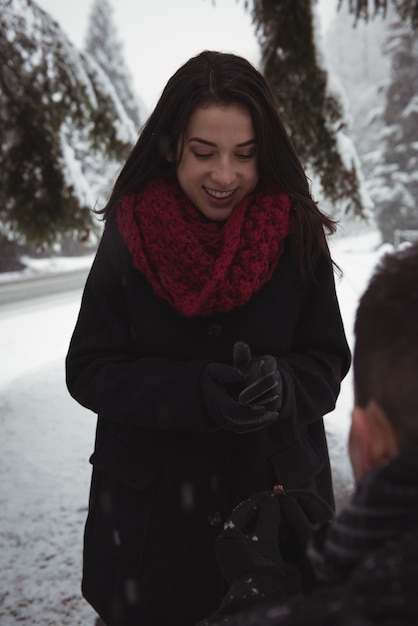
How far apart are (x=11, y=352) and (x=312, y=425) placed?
8158 millimetres

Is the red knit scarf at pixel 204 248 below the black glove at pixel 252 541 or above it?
above

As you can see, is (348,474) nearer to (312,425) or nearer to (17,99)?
(312,425)

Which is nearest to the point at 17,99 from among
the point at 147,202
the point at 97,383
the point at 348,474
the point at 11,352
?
the point at 147,202

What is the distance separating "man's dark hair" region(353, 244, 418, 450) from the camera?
0.76 m

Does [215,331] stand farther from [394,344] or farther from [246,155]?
[394,344]

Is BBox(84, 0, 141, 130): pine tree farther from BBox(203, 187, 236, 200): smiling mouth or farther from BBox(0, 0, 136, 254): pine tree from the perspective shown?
BBox(203, 187, 236, 200): smiling mouth

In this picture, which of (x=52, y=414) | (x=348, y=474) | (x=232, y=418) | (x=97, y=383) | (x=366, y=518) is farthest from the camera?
(x=52, y=414)

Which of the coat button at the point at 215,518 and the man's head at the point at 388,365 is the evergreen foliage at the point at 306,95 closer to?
the coat button at the point at 215,518

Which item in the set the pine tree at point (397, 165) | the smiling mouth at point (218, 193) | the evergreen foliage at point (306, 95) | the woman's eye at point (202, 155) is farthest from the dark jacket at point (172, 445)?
the pine tree at point (397, 165)

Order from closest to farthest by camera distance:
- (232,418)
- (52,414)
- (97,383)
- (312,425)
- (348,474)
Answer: (232,418) < (97,383) < (312,425) < (348,474) < (52,414)

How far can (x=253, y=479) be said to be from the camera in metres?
1.59

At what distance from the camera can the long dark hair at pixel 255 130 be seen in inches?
63.3

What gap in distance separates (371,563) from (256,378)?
2.29ft

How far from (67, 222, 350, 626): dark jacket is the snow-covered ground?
0.35 m
